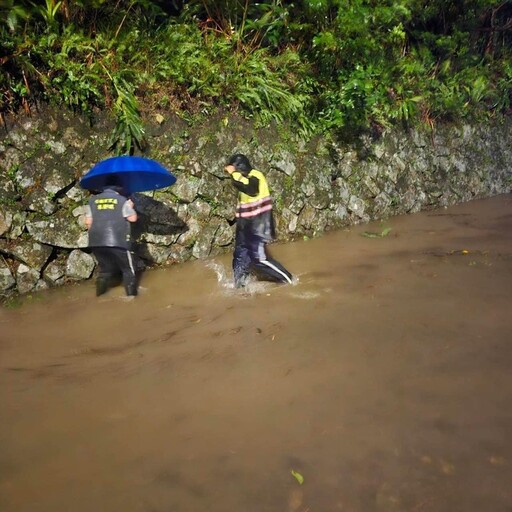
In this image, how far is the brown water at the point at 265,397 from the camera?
233 centimetres

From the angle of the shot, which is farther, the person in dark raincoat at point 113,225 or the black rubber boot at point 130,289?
the black rubber boot at point 130,289

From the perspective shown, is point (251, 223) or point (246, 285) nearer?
point (251, 223)

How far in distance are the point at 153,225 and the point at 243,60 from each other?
3.47 metres

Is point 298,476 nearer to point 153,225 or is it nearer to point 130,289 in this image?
point 130,289

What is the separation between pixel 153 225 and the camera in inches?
267

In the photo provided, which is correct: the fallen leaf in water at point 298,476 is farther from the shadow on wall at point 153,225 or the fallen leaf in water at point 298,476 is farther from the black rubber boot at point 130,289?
the shadow on wall at point 153,225

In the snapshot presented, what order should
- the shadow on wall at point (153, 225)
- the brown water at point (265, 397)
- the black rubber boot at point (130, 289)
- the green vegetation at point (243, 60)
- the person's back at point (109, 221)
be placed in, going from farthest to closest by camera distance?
the shadow on wall at point (153, 225) < the green vegetation at point (243, 60) < the black rubber boot at point (130, 289) < the person's back at point (109, 221) < the brown water at point (265, 397)

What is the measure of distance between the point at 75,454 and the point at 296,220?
20.6 feet

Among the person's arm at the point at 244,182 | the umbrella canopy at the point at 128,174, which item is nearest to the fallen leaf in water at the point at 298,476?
the person's arm at the point at 244,182

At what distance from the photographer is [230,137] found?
765cm

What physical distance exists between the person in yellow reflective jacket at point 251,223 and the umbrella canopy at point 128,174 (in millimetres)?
889

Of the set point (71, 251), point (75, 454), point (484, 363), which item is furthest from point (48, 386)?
point (484, 363)

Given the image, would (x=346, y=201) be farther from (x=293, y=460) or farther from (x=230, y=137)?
(x=293, y=460)

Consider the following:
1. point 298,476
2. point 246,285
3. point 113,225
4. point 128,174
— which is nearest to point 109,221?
point 113,225
